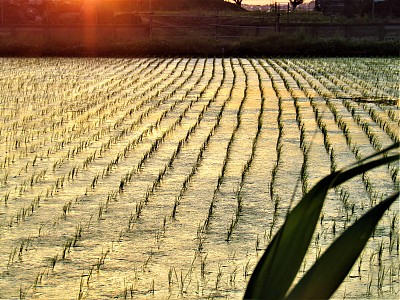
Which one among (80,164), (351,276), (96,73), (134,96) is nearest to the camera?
(351,276)

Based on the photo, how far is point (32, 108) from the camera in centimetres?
963

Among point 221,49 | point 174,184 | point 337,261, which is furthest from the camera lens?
point 221,49

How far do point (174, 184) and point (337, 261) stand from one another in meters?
4.27

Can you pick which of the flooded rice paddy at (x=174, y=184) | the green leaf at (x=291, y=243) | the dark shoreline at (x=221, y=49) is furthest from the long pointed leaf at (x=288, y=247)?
the dark shoreline at (x=221, y=49)

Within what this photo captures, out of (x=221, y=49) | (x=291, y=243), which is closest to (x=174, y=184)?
(x=291, y=243)

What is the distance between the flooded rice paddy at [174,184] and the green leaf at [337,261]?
1.54 feet

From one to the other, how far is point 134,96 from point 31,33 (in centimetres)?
1571

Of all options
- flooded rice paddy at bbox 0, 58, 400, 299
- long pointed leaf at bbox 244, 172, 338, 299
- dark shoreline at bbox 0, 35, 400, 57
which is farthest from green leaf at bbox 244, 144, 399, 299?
dark shoreline at bbox 0, 35, 400, 57

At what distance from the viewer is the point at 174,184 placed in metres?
5.14

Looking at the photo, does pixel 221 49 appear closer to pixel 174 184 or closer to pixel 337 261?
pixel 174 184

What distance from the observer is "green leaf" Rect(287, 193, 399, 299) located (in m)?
0.88

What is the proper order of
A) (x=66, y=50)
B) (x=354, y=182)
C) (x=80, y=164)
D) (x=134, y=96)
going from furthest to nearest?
(x=66, y=50) → (x=134, y=96) → (x=80, y=164) → (x=354, y=182)

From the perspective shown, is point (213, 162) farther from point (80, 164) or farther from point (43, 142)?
point (43, 142)

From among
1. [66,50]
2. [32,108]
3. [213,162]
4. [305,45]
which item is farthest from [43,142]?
[305,45]
